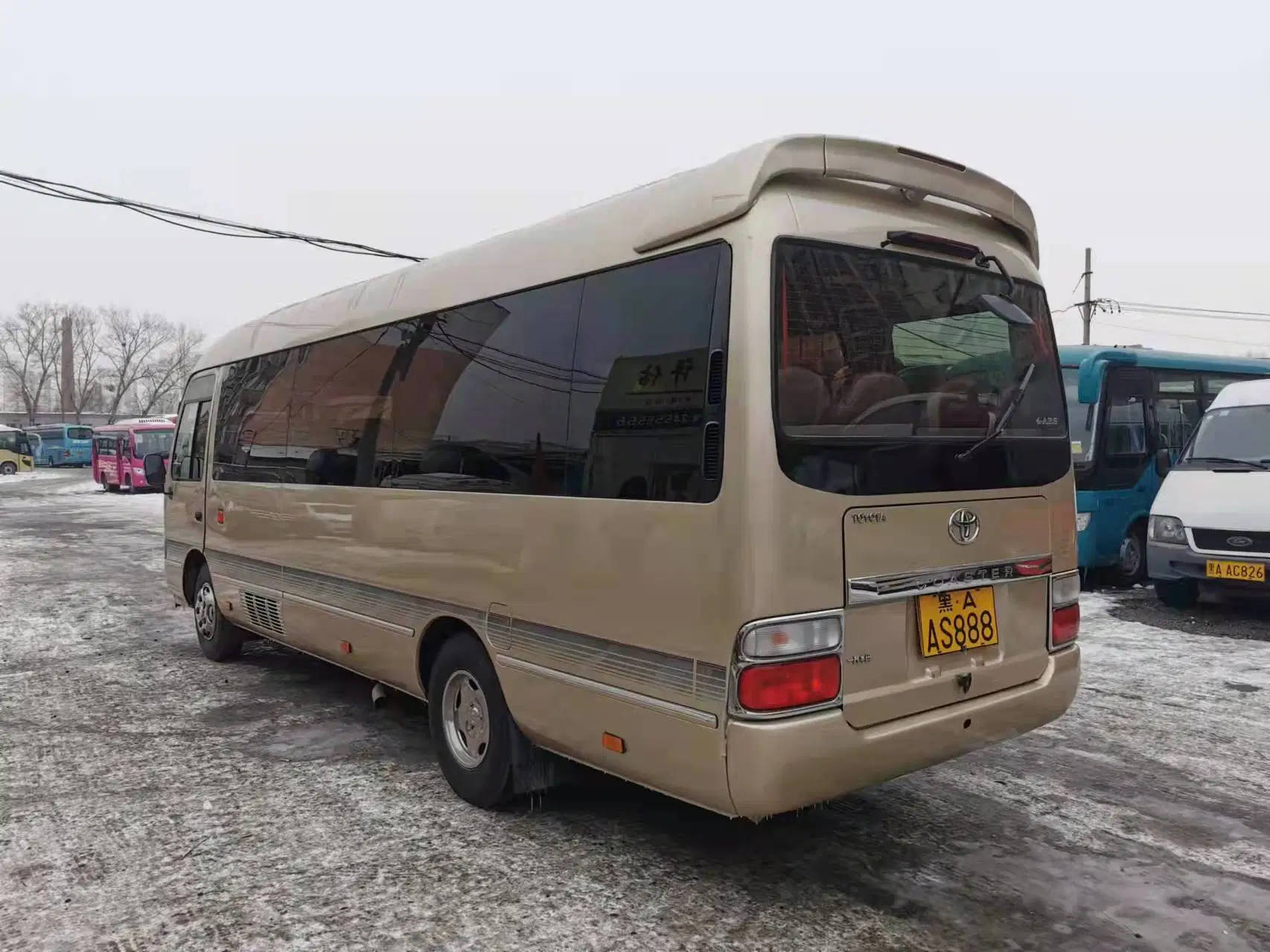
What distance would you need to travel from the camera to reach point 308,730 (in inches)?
227

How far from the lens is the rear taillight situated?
4.12m

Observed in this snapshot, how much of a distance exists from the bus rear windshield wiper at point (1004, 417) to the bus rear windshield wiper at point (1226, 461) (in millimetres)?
6213

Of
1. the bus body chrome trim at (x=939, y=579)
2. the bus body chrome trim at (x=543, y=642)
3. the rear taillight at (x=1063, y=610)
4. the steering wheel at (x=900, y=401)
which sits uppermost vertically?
the steering wheel at (x=900, y=401)

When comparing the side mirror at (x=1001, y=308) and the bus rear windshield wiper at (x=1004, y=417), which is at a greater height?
the side mirror at (x=1001, y=308)

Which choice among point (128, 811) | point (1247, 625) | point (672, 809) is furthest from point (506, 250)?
point (1247, 625)

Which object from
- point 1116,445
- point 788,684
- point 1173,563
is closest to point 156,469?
point 788,684

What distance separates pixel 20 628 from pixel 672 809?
7.46 meters

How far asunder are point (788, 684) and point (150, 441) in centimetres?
3369

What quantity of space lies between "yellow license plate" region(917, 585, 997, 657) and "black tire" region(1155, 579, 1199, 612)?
6.97m

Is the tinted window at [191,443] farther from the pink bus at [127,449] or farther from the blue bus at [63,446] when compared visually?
the blue bus at [63,446]

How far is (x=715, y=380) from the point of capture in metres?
3.30

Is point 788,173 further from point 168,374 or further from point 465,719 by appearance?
point 168,374

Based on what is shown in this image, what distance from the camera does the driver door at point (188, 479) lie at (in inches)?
305

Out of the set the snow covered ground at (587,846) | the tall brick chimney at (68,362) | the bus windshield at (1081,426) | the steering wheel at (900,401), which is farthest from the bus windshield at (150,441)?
the tall brick chimney at (68,362)
